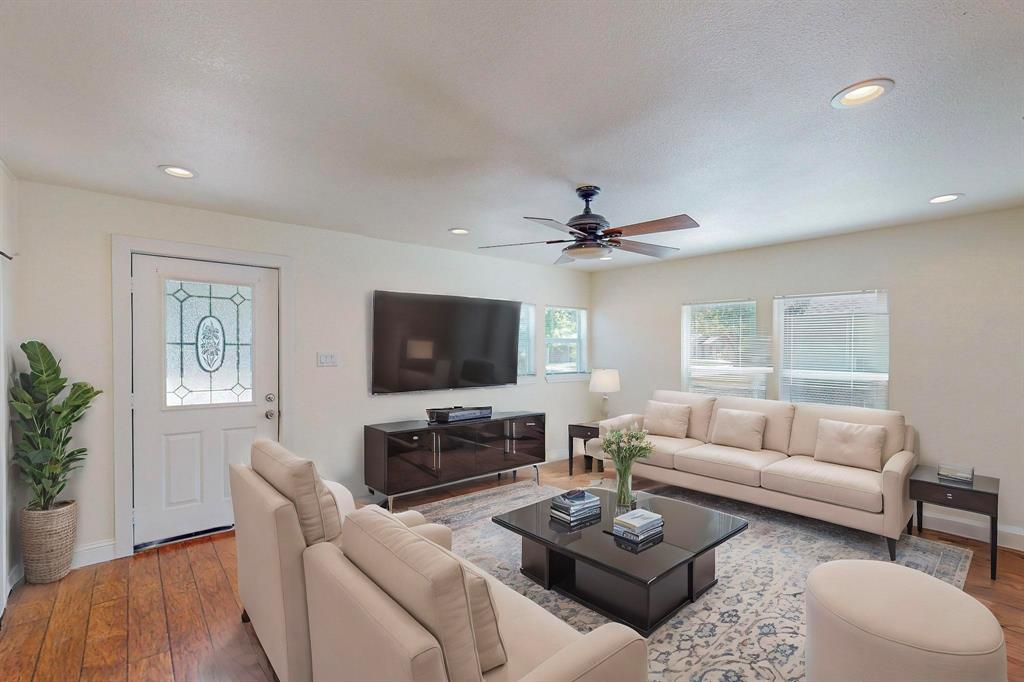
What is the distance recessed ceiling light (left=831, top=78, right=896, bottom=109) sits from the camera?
6.08ft

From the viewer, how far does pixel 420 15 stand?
1484mm

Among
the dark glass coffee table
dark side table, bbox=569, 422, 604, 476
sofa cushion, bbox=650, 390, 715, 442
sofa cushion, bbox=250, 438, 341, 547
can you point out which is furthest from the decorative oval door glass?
sofa cushion, bbox=650, 390, 715, 442

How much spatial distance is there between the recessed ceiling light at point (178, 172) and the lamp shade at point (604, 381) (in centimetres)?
420

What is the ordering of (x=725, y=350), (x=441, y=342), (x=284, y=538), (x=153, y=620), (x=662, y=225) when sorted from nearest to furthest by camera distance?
(x=284, y=538), (x=153, y=620), (x=662, y=225), (x=441, y=342), (x=725, y=350)

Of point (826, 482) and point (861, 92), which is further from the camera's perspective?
point (826, 482)

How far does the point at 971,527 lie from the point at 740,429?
167cm

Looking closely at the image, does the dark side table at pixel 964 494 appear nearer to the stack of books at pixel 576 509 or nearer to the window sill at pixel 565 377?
the stack of books at pixel 576 509

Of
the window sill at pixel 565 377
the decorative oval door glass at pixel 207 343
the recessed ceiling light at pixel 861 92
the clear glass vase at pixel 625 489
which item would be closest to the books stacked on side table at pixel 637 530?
the clear glass vase at pixel 625 489

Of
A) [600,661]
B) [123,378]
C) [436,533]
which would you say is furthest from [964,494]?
[123,378]

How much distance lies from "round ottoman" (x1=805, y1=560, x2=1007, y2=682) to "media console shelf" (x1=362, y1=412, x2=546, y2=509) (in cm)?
304

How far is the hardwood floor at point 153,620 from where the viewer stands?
2.13 meters

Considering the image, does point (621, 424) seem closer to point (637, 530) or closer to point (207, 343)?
point (637, 530)

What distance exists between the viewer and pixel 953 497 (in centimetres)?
317

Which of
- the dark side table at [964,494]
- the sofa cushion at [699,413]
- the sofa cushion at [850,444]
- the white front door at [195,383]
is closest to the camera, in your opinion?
the dark side table at [964,494]
